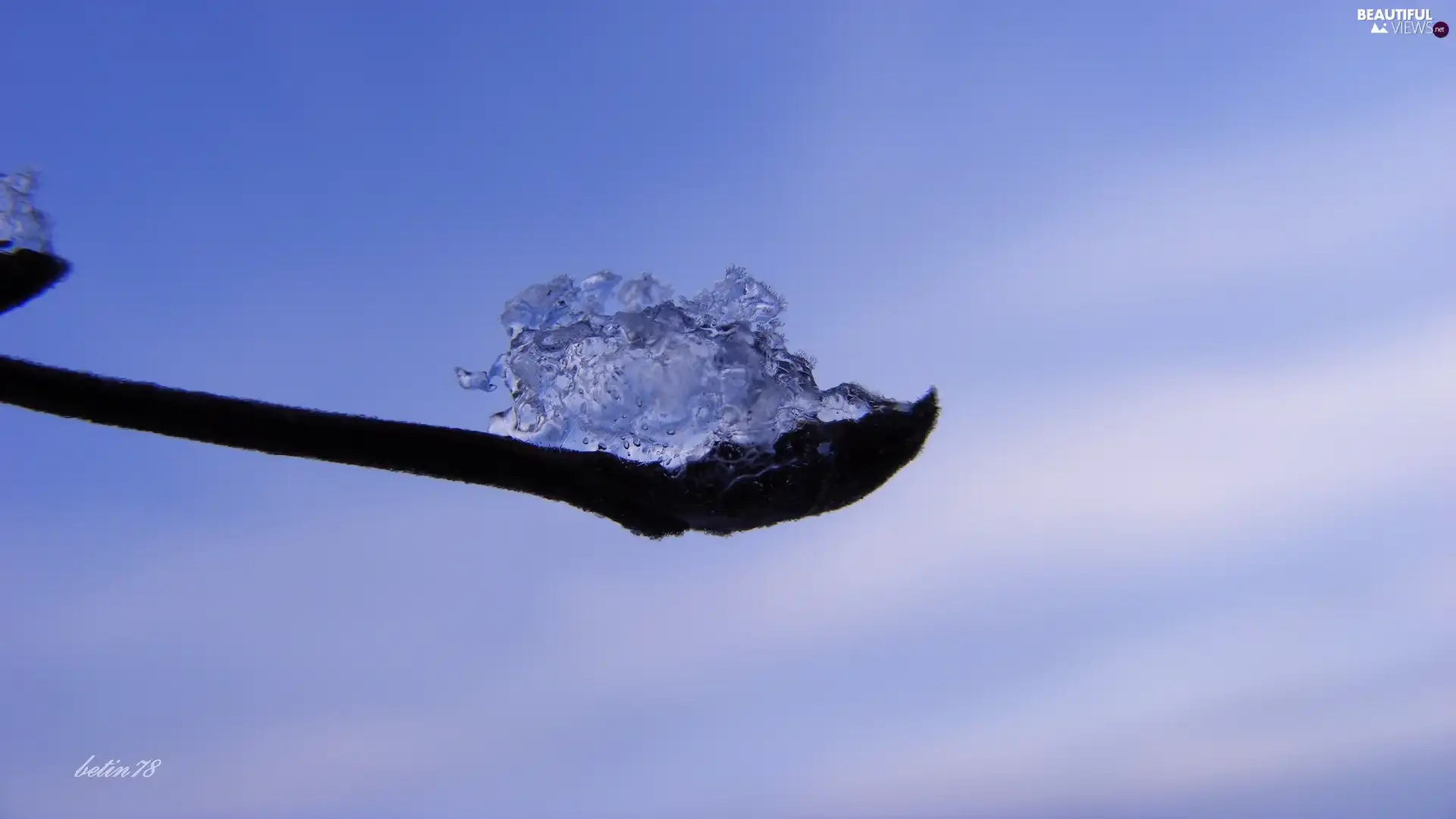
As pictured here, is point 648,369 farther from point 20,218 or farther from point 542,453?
point 20,218

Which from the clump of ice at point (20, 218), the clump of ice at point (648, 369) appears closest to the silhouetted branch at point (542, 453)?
the clump of ice at point (648, 369)

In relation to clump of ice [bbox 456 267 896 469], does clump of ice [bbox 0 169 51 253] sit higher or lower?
higher

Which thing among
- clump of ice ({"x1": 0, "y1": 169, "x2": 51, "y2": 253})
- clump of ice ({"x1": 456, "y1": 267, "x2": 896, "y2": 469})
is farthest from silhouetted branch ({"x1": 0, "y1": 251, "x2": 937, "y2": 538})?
clump of ice ({"x1": 0, "y1": 169, "x2": 51, "y2": 253})

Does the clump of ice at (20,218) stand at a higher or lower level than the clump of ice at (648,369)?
higher

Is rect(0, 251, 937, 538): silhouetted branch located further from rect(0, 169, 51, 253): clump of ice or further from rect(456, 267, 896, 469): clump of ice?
rect(0, 169, 51, 253): clump of ice

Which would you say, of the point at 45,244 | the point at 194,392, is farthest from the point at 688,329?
the point at 45,244

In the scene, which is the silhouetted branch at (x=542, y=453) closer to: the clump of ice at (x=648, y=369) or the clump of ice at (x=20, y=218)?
the clump of ice at (x=648, y=369)
